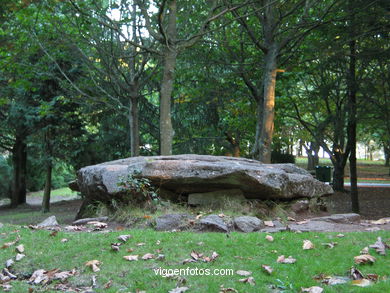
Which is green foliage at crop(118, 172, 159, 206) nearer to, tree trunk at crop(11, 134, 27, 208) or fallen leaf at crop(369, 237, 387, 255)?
fallen leaf at crop(369, 237, 387, 255)

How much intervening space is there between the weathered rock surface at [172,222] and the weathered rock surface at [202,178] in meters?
1.07

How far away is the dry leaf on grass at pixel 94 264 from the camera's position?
4971mm

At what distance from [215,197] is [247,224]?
1.66m

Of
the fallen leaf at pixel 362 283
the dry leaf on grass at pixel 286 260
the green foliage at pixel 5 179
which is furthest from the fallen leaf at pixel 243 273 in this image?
the green foliage at pixel 5 179

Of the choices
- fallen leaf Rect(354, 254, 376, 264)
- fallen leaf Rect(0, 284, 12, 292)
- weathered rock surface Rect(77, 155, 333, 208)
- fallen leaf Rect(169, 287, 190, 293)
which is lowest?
fallen leaf Rect(0, 284, 12, 292)

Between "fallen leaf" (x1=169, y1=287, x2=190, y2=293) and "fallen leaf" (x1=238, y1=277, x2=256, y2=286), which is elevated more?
"fallen leaf" (x1=238, y1=277, x2=256, y2=286)

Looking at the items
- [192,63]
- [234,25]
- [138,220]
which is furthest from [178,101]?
[138,220]

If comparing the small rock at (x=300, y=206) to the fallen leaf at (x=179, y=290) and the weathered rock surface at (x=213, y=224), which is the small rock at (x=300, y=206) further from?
the fallen leaf at (x=179, y=290)

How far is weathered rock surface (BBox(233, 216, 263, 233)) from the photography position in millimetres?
→ 6759

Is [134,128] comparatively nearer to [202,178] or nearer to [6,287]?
[202,178]

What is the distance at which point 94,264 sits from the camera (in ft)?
16.7

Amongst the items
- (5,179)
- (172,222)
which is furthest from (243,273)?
(5,179)

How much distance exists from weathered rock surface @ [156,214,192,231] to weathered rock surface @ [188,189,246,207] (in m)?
1.14

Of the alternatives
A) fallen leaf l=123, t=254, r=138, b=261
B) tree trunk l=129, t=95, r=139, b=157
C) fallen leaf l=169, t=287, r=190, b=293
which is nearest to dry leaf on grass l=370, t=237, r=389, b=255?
fallen leaf l=169, t=287, r=190, b=293
